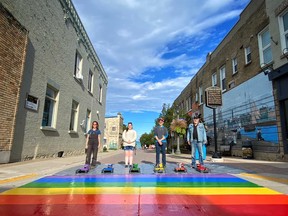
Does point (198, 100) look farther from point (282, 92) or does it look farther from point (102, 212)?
point (102, 212)

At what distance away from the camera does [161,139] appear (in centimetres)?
771

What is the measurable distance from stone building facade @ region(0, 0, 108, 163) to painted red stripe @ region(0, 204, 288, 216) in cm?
608

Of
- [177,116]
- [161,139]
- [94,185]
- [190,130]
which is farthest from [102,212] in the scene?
[177,116]

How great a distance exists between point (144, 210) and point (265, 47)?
508 inches

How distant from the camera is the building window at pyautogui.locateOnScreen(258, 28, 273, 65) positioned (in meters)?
12.7

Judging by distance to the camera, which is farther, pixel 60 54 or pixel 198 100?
pixel 198 100

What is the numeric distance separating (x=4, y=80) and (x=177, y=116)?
61.5 ft

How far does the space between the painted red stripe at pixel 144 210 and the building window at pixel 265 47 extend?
442 inches

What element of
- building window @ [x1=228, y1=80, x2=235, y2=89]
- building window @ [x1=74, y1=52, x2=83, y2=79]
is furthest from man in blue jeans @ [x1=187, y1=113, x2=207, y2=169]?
building window @ [x1=74, y1=52, x2=83, y2=79]

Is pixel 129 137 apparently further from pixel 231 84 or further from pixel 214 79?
pixel 214 79

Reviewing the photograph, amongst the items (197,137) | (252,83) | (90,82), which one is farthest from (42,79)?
(252,83)

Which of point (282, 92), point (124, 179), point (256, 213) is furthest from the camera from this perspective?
point (282, 92)

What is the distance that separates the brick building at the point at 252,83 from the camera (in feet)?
39.3

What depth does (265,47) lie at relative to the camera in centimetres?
1305
